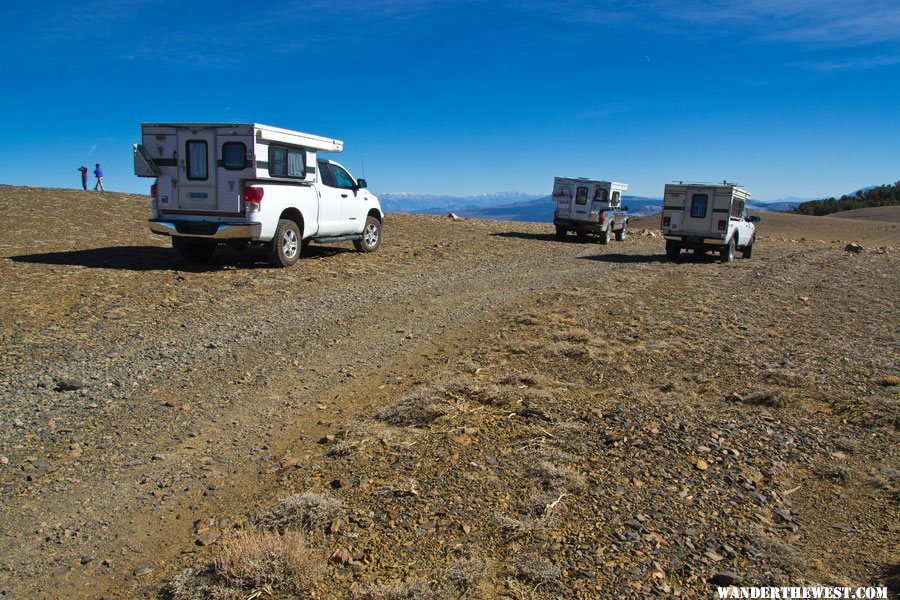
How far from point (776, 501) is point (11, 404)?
18.7 ft

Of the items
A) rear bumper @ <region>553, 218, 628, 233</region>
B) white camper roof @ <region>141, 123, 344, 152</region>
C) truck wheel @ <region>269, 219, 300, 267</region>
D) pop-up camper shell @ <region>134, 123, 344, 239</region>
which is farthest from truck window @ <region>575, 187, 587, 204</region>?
pop-up camper shell @ <region>134, 123, 344, 239</region>

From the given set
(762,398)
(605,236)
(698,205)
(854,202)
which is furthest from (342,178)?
(854,202)

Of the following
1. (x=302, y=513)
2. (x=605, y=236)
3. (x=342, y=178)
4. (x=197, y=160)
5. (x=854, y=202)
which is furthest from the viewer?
(x=854, y=202)

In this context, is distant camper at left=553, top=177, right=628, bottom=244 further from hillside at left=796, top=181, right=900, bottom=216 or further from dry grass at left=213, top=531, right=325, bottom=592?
hillside at left=796, top=181, right=900, bottom=216

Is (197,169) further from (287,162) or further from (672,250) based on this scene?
(672,250)

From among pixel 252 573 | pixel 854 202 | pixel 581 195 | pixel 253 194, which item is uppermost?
pixel 854 202

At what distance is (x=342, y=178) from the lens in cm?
1370

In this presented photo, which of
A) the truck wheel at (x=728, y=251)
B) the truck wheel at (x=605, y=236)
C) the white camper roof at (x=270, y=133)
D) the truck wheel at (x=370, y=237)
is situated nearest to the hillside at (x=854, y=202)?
the truck wheel at (x=605, y=236)

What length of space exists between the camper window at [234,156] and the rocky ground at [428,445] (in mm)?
2462

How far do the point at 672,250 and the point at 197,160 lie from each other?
46.2 feet

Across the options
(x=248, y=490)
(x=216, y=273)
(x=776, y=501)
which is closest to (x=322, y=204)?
(x=216, y=273)

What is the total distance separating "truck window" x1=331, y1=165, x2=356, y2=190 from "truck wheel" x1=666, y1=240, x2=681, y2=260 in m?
10.4

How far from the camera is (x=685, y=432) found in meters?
4.62

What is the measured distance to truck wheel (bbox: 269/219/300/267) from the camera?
11.5m
